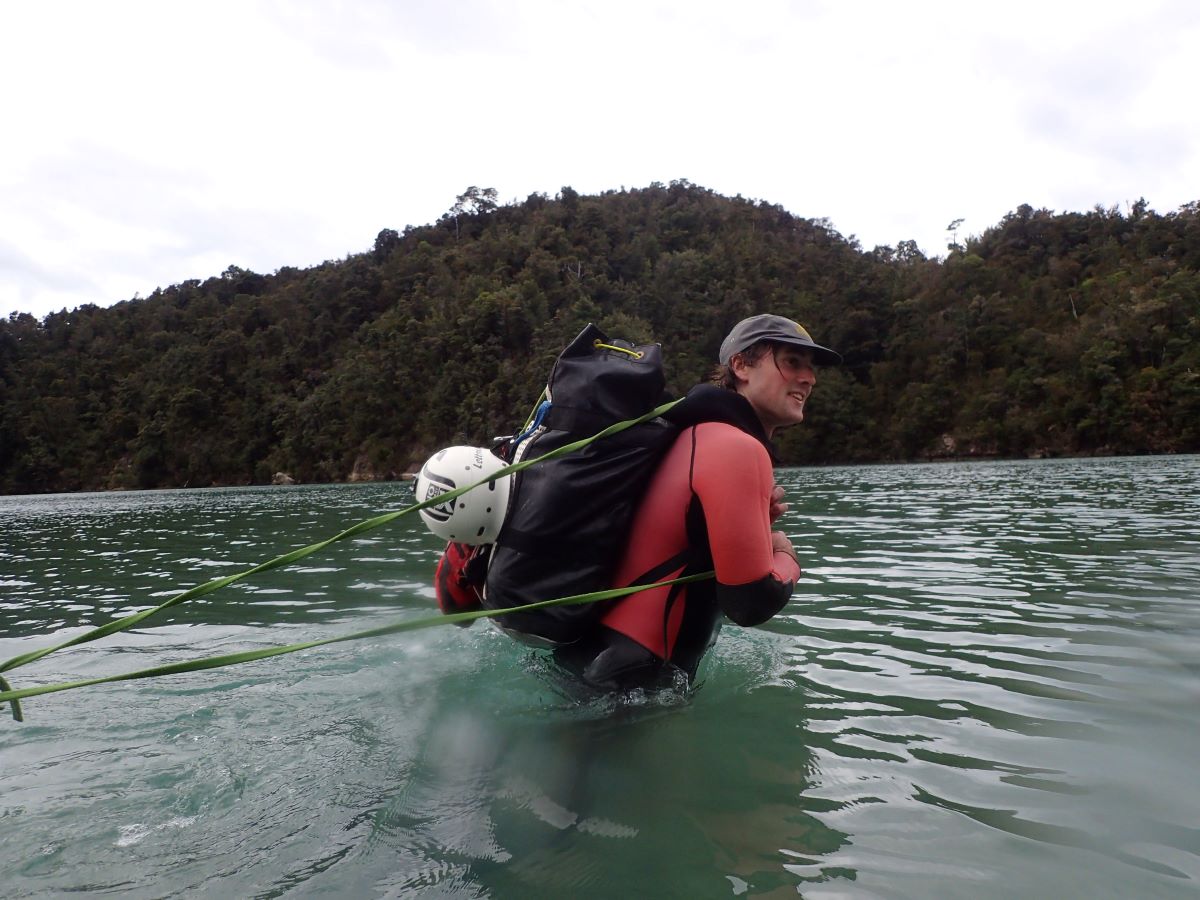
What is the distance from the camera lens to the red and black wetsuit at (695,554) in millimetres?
2807

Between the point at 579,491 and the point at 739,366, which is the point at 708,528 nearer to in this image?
the point at 579,491

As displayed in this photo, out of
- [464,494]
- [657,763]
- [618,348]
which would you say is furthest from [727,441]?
[657,763]

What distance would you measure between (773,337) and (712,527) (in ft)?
2.90

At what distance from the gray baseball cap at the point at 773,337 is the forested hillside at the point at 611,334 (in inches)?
2227

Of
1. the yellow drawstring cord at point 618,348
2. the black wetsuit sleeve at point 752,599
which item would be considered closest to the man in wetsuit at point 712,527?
the black wetsuit sleeve at point 752,599

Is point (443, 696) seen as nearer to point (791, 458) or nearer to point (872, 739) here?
point (872, 739)

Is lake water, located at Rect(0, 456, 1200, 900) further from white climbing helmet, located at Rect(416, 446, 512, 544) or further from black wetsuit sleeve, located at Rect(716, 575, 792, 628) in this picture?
white climbing helmet, located at Rect(416, 446, 512, 544)

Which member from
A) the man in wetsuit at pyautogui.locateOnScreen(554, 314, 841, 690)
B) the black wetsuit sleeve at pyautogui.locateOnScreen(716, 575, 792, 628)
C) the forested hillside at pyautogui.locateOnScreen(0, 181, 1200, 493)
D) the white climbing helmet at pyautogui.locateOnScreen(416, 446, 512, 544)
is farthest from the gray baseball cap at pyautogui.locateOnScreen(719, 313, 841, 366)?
the forested hillside at pyautogui.locateOnScreen(0, 181, 1200, 493)

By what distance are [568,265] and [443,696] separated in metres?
93.4

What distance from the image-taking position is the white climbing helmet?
2900mm

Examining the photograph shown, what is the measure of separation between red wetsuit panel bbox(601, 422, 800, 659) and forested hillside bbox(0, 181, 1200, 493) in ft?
187

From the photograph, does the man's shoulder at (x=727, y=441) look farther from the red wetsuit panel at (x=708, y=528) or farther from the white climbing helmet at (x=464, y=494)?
the white climbing helmet at (x=464, y=494)

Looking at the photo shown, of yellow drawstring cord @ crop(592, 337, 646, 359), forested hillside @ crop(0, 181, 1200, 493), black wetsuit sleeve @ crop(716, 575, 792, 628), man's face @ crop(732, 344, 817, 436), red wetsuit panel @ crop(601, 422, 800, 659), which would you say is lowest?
black wetsuit sleeve @ crop(716, 575, 792, 628)

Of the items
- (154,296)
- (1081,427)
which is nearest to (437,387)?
(1081,427)
